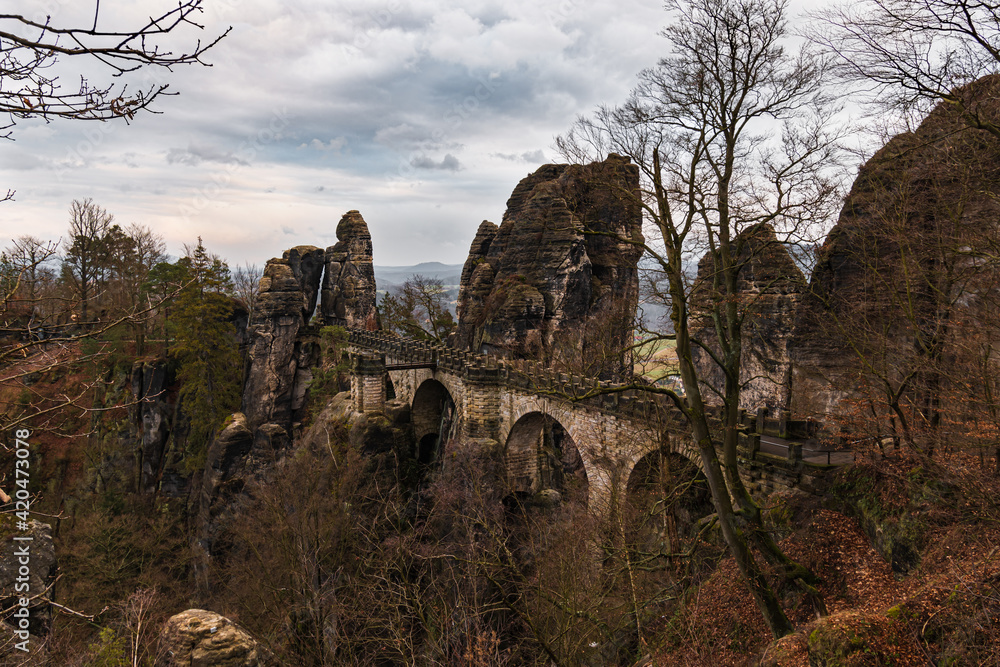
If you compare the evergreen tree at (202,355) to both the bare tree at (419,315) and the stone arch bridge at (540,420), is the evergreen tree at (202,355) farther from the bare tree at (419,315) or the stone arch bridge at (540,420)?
the bare tree at (419,315)

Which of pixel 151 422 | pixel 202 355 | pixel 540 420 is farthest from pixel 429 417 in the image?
pixel 151 422

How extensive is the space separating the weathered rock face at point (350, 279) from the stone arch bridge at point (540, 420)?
419cm

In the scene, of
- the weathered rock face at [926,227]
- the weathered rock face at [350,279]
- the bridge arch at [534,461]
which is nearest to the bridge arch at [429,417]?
the bridge arch at [534,461]

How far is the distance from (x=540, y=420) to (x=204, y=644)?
17.7m

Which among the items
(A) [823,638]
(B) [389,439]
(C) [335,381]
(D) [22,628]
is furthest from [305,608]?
(C) [335,381]

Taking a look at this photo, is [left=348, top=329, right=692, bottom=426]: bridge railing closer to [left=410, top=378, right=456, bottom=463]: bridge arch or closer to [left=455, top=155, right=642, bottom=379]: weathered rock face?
[left=410, top=378, right=456, bottom=463]: bridge arch

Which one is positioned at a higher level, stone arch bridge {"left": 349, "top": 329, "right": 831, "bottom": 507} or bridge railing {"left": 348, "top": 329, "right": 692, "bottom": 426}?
bridge railing {"left": 348, "top": 329, "right": 692, "bottom": 426}

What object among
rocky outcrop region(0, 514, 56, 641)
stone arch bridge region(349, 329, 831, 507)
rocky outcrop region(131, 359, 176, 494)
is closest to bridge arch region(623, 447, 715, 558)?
stone arch bridge region(349, 329, 831, 507)

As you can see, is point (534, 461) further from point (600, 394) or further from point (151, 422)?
point (151, 422)

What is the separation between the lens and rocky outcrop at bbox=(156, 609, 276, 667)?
776 centimetres

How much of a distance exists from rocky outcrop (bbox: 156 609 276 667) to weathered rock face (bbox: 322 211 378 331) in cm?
3698

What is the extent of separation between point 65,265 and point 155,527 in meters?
20.2

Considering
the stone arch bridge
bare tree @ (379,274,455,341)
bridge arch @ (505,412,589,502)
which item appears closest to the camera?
the stone arch bridge

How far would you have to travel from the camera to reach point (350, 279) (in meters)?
44.8
